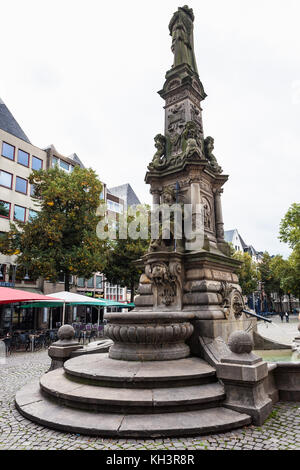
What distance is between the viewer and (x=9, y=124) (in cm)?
3059

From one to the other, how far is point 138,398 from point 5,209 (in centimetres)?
2664

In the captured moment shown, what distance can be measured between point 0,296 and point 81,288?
1078 inches

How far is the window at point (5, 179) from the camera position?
89.5 ft

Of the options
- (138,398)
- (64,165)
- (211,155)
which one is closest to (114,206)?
(64,165)

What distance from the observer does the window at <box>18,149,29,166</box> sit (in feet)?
96.4

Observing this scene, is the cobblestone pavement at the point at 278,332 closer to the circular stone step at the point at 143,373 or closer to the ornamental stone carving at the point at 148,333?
the ornamental stone carving at the point at 148,333

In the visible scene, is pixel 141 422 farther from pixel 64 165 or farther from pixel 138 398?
pixel 64 165

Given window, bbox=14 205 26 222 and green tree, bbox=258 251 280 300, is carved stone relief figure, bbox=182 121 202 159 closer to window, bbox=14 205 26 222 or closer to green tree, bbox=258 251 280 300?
window, bbox=14 205 26 222

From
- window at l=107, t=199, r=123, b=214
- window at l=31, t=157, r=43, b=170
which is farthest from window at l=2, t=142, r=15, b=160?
window at l=107, t=199, r=123, b=214

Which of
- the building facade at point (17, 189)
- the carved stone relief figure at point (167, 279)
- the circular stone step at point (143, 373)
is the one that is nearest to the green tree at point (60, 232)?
the building facade at point (17, 189)

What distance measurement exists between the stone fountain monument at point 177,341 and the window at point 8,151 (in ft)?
72.7

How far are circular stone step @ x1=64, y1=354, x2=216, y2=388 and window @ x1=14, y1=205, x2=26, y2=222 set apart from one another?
2519 cm

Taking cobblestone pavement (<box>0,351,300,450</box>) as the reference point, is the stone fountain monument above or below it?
above
